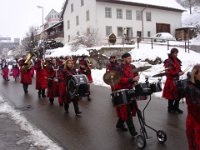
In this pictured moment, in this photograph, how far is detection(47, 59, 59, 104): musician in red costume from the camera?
40.2ft

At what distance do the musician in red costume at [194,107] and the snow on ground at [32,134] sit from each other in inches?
108

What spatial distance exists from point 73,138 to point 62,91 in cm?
291

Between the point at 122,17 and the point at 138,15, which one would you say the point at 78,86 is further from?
the point at 138,15

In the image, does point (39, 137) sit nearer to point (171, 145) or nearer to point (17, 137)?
point (17, 137)

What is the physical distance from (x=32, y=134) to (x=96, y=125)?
1622 millimetres

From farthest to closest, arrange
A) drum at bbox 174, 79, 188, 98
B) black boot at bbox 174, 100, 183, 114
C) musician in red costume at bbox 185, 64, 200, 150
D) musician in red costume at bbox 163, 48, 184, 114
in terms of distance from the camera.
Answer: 1. black boot at bbox 174, 100, 183, 114
2. musician in red costume at bbox 163, 48, 184, 114
3. drum at bbox 174, 79, 188, 98
4. musician in red costume at bbox 185, 64, 200, 150

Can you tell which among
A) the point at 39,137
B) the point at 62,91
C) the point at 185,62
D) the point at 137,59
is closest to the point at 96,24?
the point at 137,59

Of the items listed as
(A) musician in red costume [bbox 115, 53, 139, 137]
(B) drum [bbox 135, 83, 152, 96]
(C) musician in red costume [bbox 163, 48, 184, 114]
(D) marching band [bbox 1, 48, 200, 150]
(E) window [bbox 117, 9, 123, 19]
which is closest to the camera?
(D) marching band [bbox 1, 48, 200, 150]

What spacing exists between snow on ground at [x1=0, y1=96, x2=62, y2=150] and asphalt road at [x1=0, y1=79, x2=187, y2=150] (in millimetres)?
158

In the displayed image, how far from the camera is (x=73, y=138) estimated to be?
757 centimetres

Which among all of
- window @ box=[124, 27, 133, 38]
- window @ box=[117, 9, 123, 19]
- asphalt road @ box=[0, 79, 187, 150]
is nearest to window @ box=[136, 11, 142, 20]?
window @ box=[124, 27, 133, 38]

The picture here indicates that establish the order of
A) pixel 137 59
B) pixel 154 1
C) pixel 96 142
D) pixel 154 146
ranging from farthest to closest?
pixel 154 1, pixel 137 59, pixel 96 142, pixel 154 146

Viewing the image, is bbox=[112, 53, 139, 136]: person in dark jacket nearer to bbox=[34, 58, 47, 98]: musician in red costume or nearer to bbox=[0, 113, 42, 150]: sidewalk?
bbox=[0, 113, 42, 150]: sidewalk

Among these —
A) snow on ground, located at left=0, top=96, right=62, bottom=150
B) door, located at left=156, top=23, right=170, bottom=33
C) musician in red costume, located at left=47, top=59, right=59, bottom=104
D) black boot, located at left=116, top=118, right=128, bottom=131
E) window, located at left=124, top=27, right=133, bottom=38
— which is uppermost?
door, located at left=156, top=23, right=170, bottom=33
